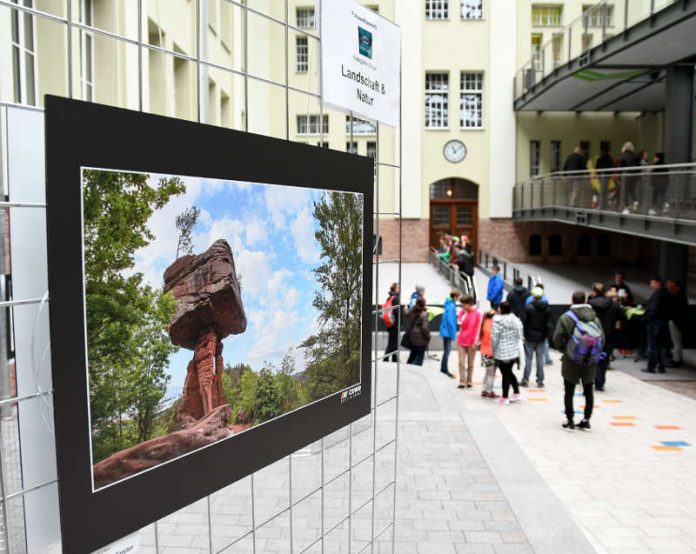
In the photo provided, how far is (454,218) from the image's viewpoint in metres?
34.5

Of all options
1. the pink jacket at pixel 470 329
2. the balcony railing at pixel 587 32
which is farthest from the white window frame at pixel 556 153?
the pink jacket at pixel 470 329

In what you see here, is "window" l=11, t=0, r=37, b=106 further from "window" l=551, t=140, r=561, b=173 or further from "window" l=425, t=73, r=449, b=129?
"window" l=551, t=140, r=561, b=173

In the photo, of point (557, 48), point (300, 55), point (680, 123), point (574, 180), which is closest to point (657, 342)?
point (680, 123)

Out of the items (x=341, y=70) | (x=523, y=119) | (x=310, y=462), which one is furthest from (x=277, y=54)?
(x=341, y=70)

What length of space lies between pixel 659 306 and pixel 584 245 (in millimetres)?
21212

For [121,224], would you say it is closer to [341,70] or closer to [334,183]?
[334,183]

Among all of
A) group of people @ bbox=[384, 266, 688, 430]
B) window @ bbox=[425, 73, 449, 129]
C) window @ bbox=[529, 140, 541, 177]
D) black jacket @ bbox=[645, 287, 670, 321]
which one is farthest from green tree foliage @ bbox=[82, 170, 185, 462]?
window @ bbox=[529, 140, 541, 177]

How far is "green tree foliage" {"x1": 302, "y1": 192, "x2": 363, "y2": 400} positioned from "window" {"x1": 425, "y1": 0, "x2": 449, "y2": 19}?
3200 cm

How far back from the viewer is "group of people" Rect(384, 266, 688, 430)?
923cm

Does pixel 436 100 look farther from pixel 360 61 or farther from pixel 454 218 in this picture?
pixel 360 61

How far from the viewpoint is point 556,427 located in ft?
32.4

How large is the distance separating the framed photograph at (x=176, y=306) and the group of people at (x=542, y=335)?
5.09 meters

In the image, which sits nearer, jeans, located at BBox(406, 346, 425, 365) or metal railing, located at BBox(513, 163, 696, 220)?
jeans, located at BBox(406, 346, 425, 365)

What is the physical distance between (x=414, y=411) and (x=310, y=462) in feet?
8.90
